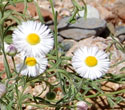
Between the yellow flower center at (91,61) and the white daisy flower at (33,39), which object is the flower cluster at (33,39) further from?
the yellow flower center at (91,61)

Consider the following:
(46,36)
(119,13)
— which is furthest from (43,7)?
(46,36)

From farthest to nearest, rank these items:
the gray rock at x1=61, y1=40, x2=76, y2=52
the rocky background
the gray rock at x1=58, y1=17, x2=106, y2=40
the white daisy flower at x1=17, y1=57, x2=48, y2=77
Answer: the gray rock at x1=58, y1=17, x2=106, y2=40
the gray rock at x1=61, y1=40, x2=76, y2=52
the rocky background
the white daisy flower at x1=17, y1=57, x2=48, y2=77

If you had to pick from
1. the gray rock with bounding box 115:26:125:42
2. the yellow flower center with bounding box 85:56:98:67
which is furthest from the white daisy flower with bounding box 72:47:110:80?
the gray rock with bounding box 115:26:125:42

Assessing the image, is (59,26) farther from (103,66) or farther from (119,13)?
(103,66)

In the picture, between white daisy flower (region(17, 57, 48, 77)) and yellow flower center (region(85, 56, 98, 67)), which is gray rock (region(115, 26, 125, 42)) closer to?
yellow flower center (region(85, 56, 98, 67))

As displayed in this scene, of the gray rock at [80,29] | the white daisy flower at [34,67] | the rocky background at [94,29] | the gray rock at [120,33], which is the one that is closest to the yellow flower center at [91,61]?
the white daisy flower at [34,67]

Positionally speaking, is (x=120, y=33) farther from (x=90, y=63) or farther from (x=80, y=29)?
(x=90, y=63)

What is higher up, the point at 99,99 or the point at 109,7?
the point at 109,7
